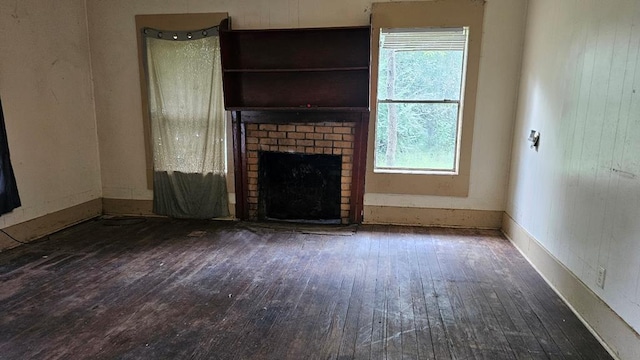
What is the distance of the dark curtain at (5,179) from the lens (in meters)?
3.52

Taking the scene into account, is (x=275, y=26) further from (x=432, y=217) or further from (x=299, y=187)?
(x=432, y=217)

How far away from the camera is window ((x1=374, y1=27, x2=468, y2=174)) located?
4129 millimetres

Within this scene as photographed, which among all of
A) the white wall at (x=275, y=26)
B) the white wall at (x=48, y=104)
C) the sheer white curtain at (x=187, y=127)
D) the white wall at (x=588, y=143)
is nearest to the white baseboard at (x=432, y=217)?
the white wall at (x=275, y=26)

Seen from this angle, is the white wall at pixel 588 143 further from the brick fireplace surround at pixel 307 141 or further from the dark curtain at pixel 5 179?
the dark curtain at pixel 5 179

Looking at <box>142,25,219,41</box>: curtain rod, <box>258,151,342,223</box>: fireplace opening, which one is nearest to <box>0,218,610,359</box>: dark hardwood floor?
<box>258,151,342,223</box>: fireplace opening

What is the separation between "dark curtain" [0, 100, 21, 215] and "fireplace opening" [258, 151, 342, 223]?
2362mm

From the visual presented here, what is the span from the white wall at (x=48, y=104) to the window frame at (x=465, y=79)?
330 cm

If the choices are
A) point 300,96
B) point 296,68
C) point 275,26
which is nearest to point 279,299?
point 300,96

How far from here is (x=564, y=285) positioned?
108 inches

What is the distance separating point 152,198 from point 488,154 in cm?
393

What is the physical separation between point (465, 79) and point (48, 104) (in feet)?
14.2

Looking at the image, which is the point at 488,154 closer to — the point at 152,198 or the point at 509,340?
the point at 509,340

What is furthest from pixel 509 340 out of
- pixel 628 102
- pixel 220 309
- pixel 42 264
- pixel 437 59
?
pixel 42 264

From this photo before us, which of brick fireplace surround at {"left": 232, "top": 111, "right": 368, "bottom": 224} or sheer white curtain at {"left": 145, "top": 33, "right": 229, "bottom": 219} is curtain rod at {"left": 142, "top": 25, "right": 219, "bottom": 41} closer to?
sheer white curtain at {"left": 145, "top": 33, "right": 229, "bottom": 219}
